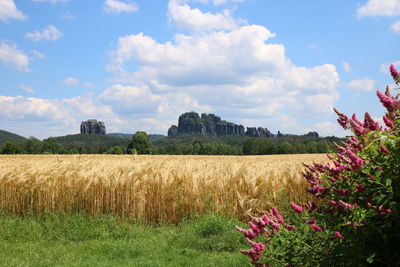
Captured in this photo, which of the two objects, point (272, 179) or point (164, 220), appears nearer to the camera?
point (164, 220)

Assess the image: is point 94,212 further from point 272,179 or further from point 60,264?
point 272,179

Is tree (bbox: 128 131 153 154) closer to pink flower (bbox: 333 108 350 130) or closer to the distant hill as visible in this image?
pink flower (bbox: 333 108 350 130)

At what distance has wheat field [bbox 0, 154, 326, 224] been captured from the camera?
741 centimetres

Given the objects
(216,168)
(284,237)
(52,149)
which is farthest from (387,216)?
(52,149)

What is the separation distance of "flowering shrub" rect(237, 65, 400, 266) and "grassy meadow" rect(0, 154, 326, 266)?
301cm

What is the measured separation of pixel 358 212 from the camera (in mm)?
2244

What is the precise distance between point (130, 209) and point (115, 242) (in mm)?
1503

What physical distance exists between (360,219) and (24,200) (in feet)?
28.0

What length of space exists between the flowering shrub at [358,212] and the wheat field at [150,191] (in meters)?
4.49

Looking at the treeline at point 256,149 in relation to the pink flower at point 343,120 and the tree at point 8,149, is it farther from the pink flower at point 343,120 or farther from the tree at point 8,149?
the pink flower at point 343,120

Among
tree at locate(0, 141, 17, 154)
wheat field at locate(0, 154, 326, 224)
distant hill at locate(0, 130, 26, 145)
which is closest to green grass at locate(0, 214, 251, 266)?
wheat field at locate(0, 154, 326, 224)

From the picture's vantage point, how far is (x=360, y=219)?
7.09ft

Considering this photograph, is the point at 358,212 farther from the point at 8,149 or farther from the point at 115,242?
the point at 8,149

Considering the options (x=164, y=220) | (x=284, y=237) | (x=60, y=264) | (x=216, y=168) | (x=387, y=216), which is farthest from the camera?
(x=216, y=168)
